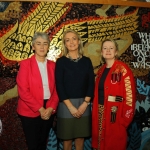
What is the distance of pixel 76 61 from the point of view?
73.8 inches

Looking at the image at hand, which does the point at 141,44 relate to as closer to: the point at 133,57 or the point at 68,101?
the point at 133,57

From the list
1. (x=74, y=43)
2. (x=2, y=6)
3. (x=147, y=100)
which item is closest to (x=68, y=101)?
(x=74, y=43)

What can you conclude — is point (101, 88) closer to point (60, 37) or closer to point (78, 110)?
point (78, 110)

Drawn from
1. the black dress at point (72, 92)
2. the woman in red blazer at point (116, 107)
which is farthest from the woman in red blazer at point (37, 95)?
the woman in red blazer at point (116, 107)

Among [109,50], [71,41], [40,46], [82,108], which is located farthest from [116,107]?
[40,46]

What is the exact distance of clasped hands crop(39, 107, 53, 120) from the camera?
175 centimetres

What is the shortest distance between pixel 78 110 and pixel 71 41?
29.4 inches

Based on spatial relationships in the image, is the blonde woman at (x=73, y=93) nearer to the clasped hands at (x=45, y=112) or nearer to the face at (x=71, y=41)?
the face at (x=71, y=41)

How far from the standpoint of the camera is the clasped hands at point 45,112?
1.75 metres

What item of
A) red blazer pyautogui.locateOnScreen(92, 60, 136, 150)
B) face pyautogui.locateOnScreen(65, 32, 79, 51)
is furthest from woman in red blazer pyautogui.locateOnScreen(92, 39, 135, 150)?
face pyautogui.locateOnScreen(65, 32, 79, 51)

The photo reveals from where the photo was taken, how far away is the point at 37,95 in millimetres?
1777

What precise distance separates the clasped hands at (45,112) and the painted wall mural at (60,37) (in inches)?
22.9

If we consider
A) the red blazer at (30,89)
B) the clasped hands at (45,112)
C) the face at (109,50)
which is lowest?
the clasped hands at (45,112)

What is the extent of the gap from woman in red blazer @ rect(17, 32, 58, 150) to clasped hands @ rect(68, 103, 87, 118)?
201 mm
